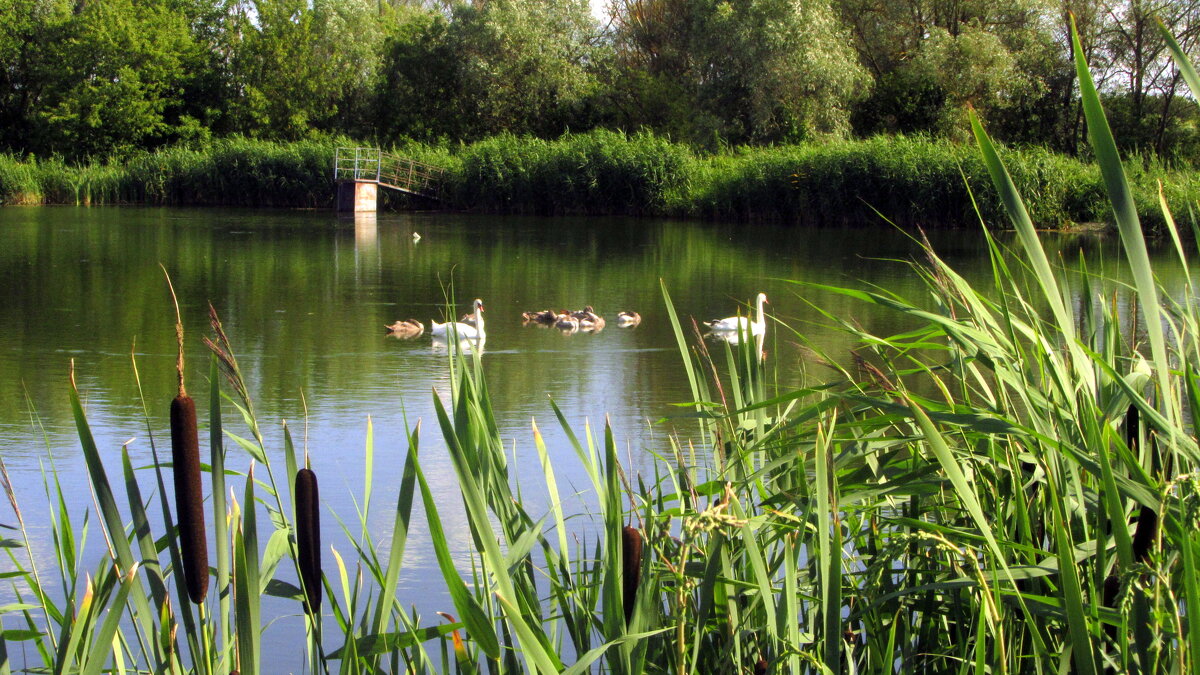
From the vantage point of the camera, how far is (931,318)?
1691 mm

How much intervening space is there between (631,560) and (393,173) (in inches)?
1146

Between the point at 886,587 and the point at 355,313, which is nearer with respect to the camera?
the point at 886,587

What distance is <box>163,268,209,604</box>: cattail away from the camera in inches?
46.4

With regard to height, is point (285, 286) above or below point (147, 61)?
below

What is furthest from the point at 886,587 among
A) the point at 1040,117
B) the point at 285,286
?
the point at 1040,117

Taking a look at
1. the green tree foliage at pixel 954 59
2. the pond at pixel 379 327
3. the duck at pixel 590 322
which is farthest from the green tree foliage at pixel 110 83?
the duck at pixel 590 322

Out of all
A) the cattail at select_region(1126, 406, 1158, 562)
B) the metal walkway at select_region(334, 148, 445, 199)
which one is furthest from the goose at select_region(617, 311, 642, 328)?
the metal walkway at select_region(334, 148, 445, 199)

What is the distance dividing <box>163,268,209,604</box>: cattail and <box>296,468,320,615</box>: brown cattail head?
110mm

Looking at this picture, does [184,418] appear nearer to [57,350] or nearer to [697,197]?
[57,350]

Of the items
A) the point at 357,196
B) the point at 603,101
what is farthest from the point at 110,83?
the point at 603,101

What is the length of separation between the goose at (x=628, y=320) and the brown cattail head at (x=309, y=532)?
8721 mm

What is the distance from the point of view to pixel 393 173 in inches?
1170

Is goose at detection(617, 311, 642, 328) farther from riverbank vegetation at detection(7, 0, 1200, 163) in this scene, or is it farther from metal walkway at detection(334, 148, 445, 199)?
riverbank vegetation at detection(7, 0, 1200, 163)

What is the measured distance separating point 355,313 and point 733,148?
71.2 ft
